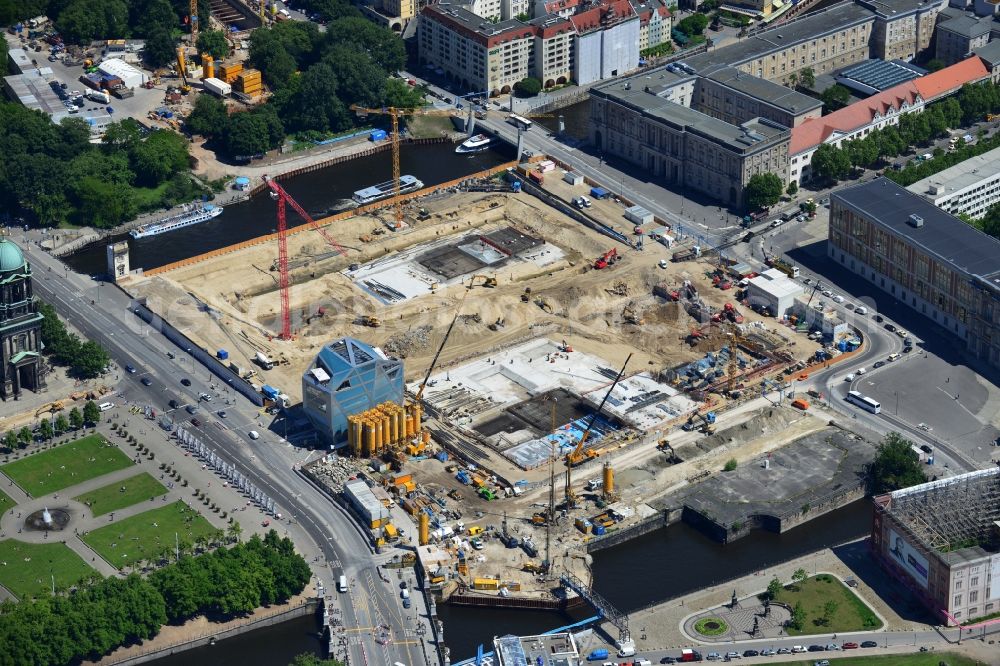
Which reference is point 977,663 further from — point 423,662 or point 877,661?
point 423,662

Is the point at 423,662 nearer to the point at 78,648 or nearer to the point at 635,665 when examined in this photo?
the point at 635,665

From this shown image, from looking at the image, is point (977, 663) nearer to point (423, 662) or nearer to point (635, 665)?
point (635, 665)

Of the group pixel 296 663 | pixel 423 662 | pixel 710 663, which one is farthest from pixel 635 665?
pixel 296 663

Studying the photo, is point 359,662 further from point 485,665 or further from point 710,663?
point 710,663

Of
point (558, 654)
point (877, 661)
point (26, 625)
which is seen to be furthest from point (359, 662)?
point (877, 661)

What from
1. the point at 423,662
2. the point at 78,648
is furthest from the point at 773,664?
the point at 78,648

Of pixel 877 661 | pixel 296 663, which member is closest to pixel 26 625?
pixel 296 663
